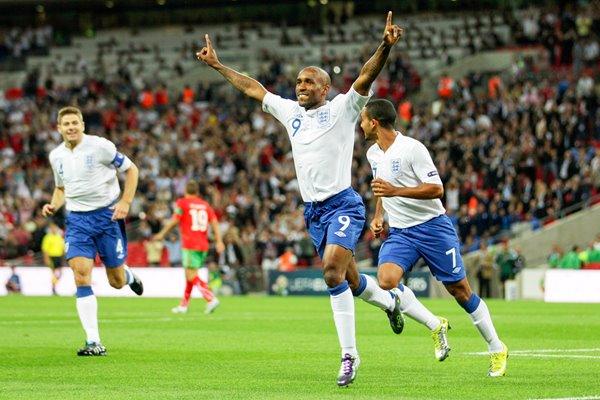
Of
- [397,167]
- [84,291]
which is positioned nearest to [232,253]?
[84,291]

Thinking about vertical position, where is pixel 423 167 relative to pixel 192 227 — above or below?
above

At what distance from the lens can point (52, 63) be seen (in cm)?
5288

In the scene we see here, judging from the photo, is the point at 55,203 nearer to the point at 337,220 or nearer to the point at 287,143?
the point at 337,220

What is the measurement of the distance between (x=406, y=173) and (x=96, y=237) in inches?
166

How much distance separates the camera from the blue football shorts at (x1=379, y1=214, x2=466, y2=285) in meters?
11.2

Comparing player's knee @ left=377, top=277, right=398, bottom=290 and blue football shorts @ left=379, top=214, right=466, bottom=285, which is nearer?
player's knee @ left=377, top=277, right=398, bottom=290

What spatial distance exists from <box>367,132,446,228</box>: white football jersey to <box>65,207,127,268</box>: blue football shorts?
366 centimetres

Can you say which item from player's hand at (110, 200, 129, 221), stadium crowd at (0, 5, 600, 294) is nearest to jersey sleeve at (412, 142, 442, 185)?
player's hand at (110, 200, 129, 221)

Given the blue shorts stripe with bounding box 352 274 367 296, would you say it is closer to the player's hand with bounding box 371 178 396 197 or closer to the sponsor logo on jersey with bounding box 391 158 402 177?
the sponsor logo on jersey with bounding box 391 158 402 177

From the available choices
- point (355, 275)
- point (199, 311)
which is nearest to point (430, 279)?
point (199, 311)

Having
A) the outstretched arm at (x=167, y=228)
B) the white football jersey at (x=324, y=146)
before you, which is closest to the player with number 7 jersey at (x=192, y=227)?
the outstretched arm at (x=167, y=228)

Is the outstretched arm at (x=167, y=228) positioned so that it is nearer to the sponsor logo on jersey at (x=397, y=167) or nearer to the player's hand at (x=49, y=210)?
the player's hand at (x=49, y=210)

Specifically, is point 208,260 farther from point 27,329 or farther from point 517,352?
point 517,352

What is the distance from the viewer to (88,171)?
13945 millimetres
